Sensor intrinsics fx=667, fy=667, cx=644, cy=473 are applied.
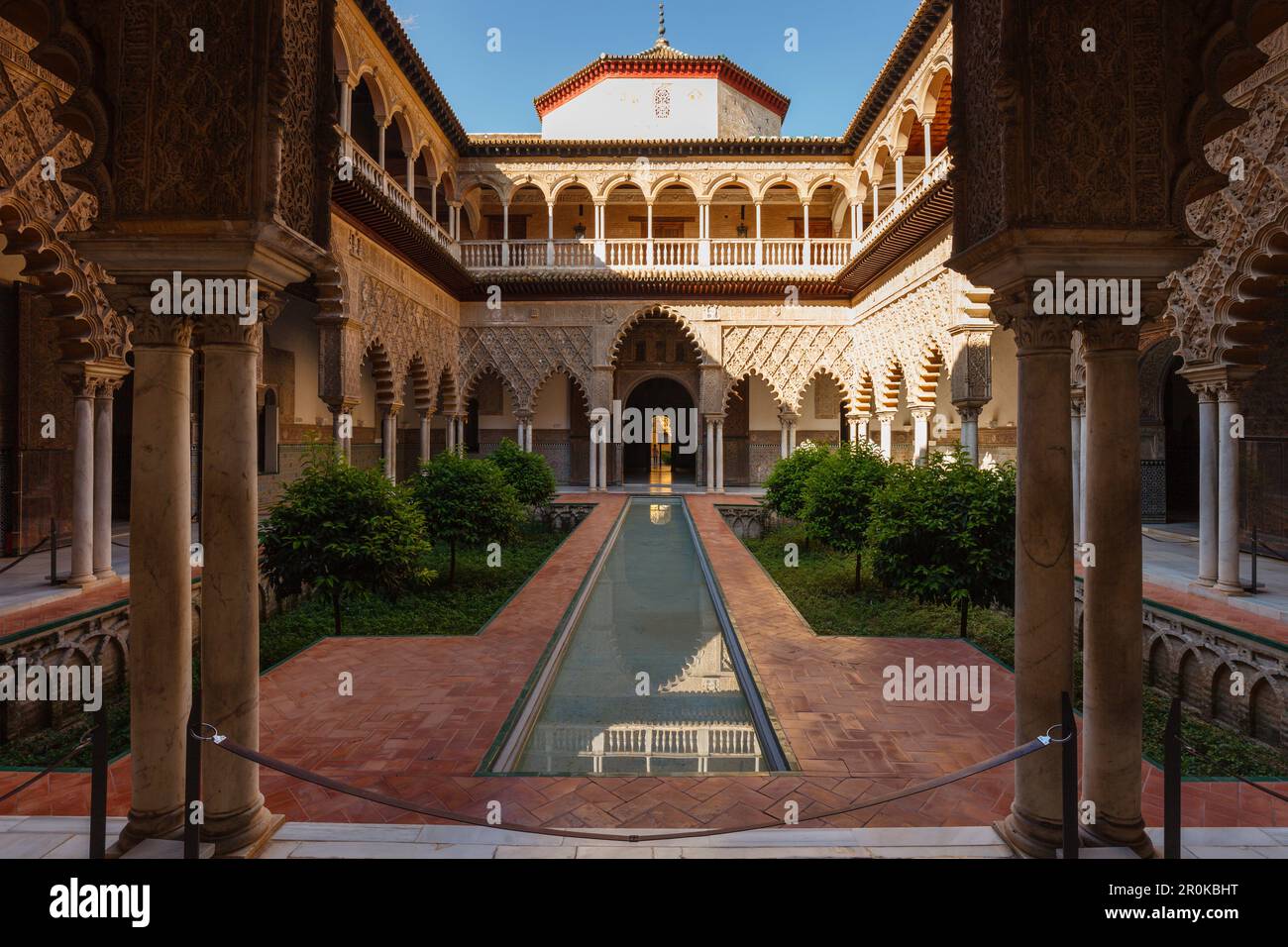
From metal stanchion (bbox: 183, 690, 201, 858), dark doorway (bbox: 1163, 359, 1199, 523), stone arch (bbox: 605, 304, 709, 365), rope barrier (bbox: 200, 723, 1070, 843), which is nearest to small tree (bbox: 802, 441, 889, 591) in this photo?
rope barrier (bbox: 200, 723, 1070, 843)

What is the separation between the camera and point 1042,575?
9.25ft

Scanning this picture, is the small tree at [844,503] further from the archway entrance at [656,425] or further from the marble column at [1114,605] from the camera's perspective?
the archway entrance at [656,425]

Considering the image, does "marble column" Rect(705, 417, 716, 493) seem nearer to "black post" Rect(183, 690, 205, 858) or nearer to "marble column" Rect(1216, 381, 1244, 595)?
"marble column" Rect(1216, 381, 1244, 595)

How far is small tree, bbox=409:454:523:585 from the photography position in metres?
9.36

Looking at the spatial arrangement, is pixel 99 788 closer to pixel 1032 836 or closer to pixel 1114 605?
pixel 1032 836

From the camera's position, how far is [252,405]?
9.46ft

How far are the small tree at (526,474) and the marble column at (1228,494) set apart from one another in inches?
441

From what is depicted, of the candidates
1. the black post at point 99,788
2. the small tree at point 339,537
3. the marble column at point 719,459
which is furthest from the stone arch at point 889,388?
the black post at point 99,788

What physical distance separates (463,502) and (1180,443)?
46.2 feet

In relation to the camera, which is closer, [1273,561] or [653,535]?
[1273,561]

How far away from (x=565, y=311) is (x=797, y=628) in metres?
14.3

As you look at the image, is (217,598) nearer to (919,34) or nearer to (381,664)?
(381,664)

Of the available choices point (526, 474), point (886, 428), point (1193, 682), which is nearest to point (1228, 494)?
point (1193, 682)
